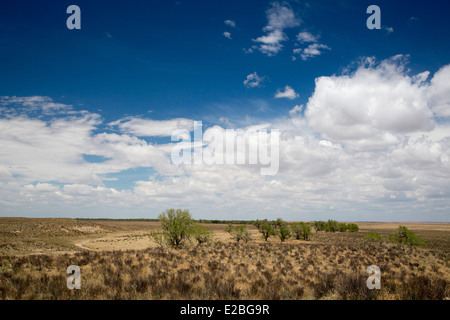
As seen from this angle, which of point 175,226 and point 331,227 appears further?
point 331,227

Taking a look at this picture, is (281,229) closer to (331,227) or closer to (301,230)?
(301,230)

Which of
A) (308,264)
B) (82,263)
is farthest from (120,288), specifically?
(308,264)

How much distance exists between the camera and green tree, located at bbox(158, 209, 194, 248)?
1209 inches

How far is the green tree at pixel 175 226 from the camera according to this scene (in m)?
30.7

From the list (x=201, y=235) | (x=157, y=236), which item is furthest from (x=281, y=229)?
(x=157, y=236)

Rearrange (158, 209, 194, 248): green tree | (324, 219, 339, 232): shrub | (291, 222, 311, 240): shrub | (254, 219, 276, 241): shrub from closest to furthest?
(158, 209, 194, 248): green tree < (254, 219, 276, 241): shrub < (291, 222, 311, 240): shrub < (324, 219, 339, 232): shrub

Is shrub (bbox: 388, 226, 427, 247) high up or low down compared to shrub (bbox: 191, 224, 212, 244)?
down

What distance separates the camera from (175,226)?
30.8 metres

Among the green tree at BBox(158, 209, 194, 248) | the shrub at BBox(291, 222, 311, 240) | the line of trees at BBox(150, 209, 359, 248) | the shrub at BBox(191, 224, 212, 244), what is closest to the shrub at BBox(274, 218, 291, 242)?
the line of trees at BBox(150, 209, 359, 248)

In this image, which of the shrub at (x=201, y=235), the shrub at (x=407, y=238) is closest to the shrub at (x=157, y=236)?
the shrub at (x=201, y=235)

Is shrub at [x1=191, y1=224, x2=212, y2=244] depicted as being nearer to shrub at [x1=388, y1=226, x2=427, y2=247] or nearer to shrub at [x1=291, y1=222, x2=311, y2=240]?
shrub at [x1=388, y1=226, x2=427, y2=247]

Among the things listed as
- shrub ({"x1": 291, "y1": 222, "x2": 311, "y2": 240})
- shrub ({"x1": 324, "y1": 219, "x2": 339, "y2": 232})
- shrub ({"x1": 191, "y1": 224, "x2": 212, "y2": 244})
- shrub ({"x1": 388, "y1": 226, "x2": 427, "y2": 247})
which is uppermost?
shrub ({"x1": 191, "y1": 224, "x2": 212, "y2": 244})
